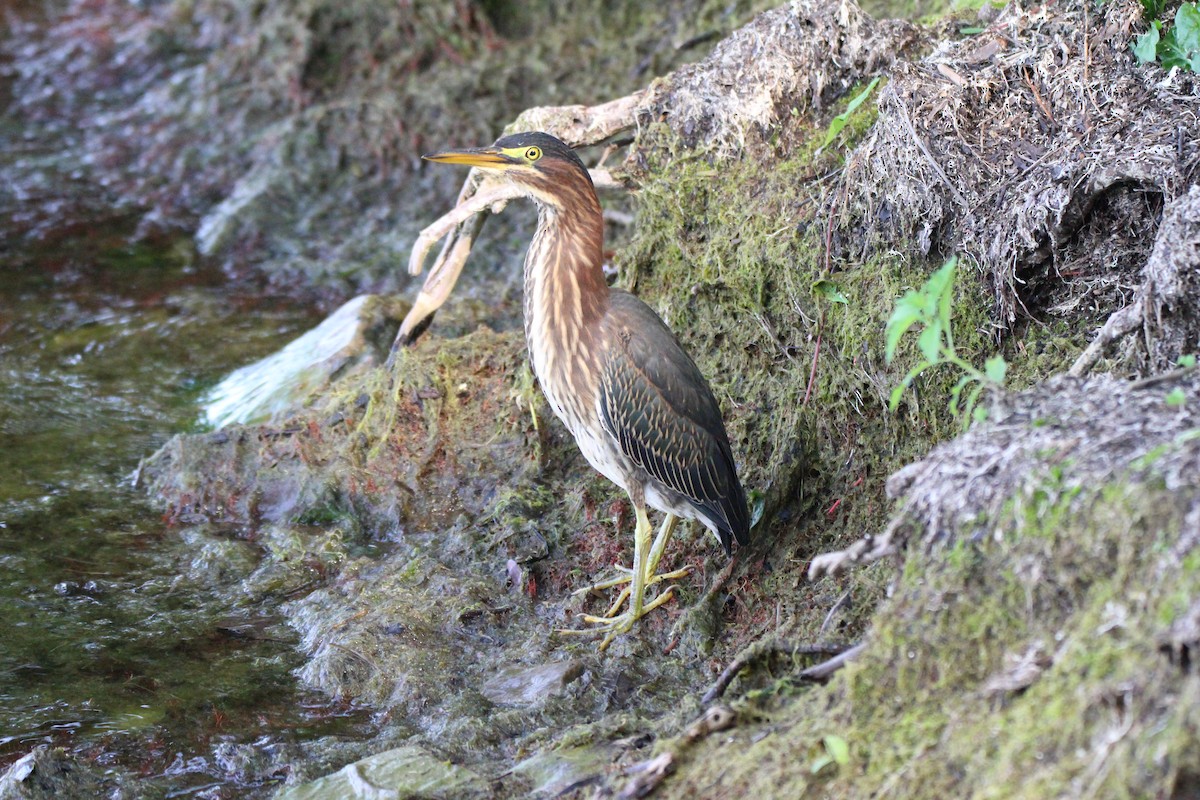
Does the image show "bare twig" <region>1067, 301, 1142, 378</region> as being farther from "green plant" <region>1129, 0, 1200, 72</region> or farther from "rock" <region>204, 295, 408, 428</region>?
"rock" <region>204, 295, 408, 428</region>

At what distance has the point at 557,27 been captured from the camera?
903 cm

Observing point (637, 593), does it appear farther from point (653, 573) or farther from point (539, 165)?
point (539, 165)

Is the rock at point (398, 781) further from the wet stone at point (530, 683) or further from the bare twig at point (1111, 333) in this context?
the bare twig at point (1111, 333)

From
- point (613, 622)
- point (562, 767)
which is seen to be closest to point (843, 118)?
point (613, 622)

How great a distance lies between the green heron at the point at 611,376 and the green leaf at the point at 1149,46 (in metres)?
1.83

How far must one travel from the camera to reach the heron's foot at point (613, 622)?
14.6 feet

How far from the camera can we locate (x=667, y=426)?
4348mm

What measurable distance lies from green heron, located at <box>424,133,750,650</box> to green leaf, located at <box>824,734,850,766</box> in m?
1.61

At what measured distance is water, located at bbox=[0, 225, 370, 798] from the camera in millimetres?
4012

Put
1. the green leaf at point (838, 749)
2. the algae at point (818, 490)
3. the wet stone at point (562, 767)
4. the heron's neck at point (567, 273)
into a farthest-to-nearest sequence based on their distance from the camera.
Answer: the heron's neck at point (567, 273), the wet stone at point (562, 767), the green leaf at point (838, 749), the algae at point (818, 490)

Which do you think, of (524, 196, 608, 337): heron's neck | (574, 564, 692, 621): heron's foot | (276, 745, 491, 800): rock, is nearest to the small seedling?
(276, 745, 491, 800): rock

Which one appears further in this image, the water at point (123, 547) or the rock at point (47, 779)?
the water at point (123, 547)

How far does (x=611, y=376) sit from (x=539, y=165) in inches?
31.7

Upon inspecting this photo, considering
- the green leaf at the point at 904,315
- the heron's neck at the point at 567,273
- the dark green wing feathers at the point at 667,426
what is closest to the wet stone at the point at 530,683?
the dark green wing feathers at the point at 667,426
